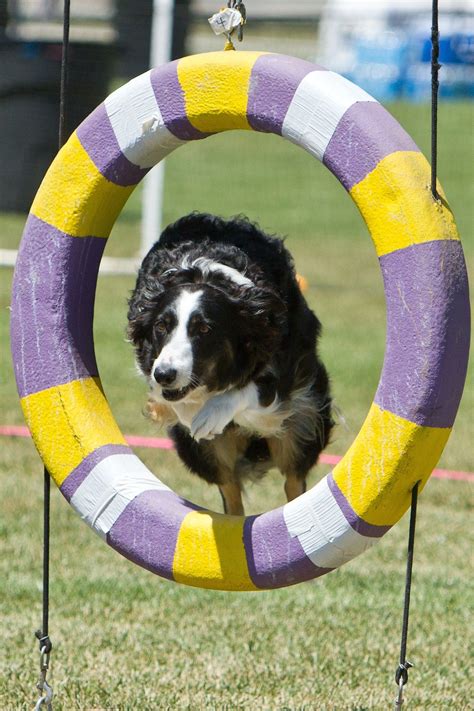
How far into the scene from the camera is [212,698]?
4.22 meters

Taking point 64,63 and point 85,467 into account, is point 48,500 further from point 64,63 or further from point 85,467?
point 64,63

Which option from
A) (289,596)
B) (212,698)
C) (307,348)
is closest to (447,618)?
(289,596)

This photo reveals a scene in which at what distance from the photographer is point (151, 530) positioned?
346 cm

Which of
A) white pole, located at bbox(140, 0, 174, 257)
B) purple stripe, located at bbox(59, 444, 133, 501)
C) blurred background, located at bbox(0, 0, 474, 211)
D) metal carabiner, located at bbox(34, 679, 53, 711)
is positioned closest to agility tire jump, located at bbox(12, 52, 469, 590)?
purple stripe, located at bbox(59, 444, 133, 501)

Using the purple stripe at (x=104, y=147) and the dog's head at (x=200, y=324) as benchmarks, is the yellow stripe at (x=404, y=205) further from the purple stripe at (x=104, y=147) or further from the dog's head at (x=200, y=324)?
the purple stripe at (x=104, y=147)

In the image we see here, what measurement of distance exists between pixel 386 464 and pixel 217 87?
1173 mm

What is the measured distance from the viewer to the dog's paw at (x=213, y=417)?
3469mm

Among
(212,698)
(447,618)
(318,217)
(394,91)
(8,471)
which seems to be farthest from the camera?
(394,91)

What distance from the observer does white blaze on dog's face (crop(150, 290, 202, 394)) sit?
3.26 metres

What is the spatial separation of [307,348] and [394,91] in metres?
19.5

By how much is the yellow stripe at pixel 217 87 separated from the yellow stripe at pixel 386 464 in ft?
3.08

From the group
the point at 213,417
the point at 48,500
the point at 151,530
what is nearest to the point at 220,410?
the point at 213,417

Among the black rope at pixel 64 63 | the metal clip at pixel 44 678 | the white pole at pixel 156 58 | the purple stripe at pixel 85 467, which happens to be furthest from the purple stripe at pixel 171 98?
the white pole at pixel 156 58

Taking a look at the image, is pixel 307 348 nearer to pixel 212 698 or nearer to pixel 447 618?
pixel 212 698
